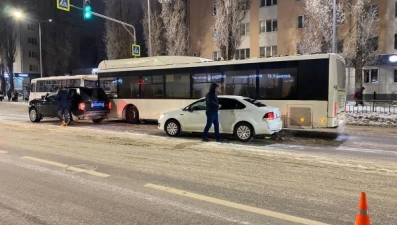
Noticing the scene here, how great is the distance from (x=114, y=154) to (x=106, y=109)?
29.2ft

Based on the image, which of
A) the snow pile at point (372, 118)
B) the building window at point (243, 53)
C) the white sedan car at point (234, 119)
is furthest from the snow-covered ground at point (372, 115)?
the building window at point (243, 53)

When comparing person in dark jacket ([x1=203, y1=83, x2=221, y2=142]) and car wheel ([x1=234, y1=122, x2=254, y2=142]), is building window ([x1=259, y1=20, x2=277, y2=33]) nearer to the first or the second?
car wheel ([x1=234, y1=122, x2=254, y2=142])

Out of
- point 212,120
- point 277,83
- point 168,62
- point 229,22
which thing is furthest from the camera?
point 229,22

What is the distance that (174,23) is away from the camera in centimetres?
3541

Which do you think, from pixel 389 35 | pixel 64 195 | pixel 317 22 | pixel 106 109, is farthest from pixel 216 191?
pixel 389 35

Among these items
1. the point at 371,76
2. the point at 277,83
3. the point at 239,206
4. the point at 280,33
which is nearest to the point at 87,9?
the point at 277,83

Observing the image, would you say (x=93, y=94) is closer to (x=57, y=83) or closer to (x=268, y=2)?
(x=57, y=83)

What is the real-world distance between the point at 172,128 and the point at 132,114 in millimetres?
5460

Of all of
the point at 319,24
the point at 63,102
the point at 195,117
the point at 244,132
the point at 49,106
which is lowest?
the point at 244,132

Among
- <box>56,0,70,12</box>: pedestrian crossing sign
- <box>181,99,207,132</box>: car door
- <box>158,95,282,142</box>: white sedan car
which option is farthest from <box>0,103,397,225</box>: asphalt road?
<box>56,0,70,12</box>: pedestrian crossing sign

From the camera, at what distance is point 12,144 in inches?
426

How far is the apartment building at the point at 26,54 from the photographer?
194 ft

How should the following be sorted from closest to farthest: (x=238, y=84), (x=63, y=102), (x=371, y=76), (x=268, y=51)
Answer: (x=238, y=84), (x=63, y=102), (x=371, y=76), (x=268, y=51)

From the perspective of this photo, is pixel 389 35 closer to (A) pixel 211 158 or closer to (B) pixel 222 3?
(B) pixel 222 3
